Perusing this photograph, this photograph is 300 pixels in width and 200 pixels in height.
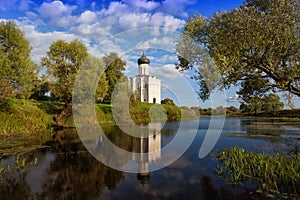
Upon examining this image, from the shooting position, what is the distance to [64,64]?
1267 inches

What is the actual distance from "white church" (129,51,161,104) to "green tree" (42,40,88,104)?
14009 mm

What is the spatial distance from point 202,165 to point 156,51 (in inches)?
335

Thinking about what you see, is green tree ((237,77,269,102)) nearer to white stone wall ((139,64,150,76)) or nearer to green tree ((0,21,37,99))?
green tree ((0,21,37,99))

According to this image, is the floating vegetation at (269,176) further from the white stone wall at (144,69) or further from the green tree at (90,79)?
the white stone wall at (144,69)

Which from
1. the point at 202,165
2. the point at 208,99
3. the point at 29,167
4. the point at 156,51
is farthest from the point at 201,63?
the point at 29,167

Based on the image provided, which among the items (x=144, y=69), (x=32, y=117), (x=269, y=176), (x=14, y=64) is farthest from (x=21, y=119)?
(x=144, y=69)

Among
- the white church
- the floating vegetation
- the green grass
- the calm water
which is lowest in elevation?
the calm water

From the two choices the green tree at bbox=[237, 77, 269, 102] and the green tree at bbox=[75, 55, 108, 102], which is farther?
the green tree at bbox=[75, 55, 108, 102]

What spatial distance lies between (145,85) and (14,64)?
1108 inches

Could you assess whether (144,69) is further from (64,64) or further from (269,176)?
(269,176)

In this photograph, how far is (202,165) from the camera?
12.7m

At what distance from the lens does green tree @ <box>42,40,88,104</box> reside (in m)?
31.0

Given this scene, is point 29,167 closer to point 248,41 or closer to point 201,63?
point 201,63

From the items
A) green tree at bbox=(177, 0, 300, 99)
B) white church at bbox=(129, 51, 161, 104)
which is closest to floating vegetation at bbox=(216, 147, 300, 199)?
green tree at bbox=(177, 0, 300, 99)
